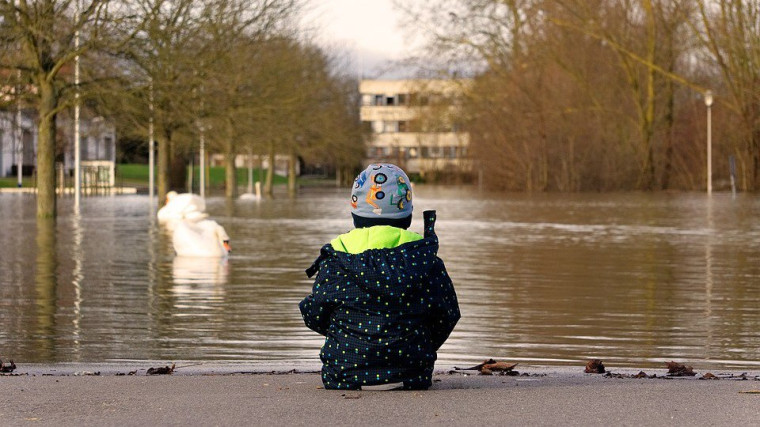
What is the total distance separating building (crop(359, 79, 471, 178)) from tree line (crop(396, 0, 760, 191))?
424cm

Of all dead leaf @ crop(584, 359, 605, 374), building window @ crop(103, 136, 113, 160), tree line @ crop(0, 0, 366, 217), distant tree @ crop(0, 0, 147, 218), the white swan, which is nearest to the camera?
dead leaf @ crop(584, 359, 605, 374)

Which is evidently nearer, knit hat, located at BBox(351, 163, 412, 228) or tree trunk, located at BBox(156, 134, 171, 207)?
knit hat, located at BBox(351, 163, 412, 228)

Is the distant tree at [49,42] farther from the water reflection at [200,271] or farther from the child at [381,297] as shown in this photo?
the child at [381,297]

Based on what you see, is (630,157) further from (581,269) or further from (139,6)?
(581,269)

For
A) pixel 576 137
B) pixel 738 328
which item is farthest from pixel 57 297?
pixel 576 137

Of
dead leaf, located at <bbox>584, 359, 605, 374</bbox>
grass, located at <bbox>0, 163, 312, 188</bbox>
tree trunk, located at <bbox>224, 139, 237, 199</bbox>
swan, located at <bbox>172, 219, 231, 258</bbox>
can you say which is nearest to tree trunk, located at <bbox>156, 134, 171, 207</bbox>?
tree trunk, located at <bbox>224, 139, 237, 199</bbox>

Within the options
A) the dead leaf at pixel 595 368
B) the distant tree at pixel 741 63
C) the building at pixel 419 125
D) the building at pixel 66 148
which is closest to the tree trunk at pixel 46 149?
the building at pixel 66 148

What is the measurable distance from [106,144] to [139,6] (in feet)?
287

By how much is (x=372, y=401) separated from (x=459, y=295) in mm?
7469

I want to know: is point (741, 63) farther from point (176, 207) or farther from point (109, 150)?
point (109, 150)

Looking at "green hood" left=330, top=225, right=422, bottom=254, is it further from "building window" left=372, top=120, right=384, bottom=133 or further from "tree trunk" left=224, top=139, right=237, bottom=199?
"building window" left=372, top=120, right=384, bottom=133

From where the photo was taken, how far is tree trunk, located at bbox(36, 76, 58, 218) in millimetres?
30047

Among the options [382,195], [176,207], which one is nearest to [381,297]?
[382,195]

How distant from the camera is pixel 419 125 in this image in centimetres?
8550
